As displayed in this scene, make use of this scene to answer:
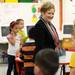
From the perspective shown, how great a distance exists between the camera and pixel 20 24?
5105 mm

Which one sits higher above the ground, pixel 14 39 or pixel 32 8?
pixel 32 8

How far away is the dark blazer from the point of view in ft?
11.9

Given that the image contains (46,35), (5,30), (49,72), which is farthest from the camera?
(5,30)

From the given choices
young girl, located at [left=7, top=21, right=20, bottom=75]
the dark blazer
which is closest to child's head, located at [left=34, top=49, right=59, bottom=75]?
the dark blazer

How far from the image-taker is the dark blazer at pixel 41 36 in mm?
3619

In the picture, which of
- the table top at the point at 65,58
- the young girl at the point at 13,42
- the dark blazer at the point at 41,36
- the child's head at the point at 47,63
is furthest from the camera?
the young girl at the point at 13,42

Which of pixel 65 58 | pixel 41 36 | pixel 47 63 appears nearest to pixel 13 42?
pixel 65 58

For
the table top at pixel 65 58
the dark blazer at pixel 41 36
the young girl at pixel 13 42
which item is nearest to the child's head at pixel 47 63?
the dark blazer at pixel 41 36

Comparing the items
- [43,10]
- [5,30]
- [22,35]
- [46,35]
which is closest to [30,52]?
[46,35]

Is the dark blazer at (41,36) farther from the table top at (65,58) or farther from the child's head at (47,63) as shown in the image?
the child's head at (47,63)

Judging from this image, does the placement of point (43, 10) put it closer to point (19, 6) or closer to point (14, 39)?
Result: point (14, 39)

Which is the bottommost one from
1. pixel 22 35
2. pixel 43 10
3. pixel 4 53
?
pixel 4 53

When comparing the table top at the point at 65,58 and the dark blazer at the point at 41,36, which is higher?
the dark blazer at the point at 41,36

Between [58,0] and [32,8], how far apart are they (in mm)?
603
